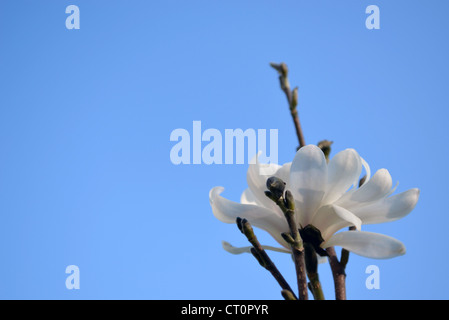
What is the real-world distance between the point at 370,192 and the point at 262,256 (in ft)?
0.55

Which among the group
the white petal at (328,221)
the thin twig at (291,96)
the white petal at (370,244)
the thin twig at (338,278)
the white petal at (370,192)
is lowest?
the thin twig at (338,278)

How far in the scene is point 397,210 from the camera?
65cm

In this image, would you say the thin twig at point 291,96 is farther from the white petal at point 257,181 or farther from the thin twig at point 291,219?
the thin twig at point 291,219

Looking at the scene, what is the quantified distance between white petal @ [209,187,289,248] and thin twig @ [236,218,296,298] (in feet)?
0.21

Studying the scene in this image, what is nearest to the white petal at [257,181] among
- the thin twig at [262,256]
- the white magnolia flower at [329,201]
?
the white magnolia flower at [329,201]

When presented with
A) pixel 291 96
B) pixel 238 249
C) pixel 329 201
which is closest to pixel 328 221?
pixel 329 201

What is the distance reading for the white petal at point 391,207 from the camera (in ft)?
2.11

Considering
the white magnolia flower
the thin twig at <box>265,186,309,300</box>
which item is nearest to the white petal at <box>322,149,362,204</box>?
the white magnolia flower

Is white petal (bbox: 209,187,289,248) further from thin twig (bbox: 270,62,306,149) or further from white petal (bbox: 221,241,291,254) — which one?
thin twig (bbox: 270,62,306,149)

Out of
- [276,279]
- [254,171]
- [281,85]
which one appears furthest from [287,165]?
[281,85]

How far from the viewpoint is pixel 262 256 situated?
0.60 meters

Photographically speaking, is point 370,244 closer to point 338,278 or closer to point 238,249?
point 338,278

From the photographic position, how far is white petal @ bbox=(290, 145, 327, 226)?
637 mm
